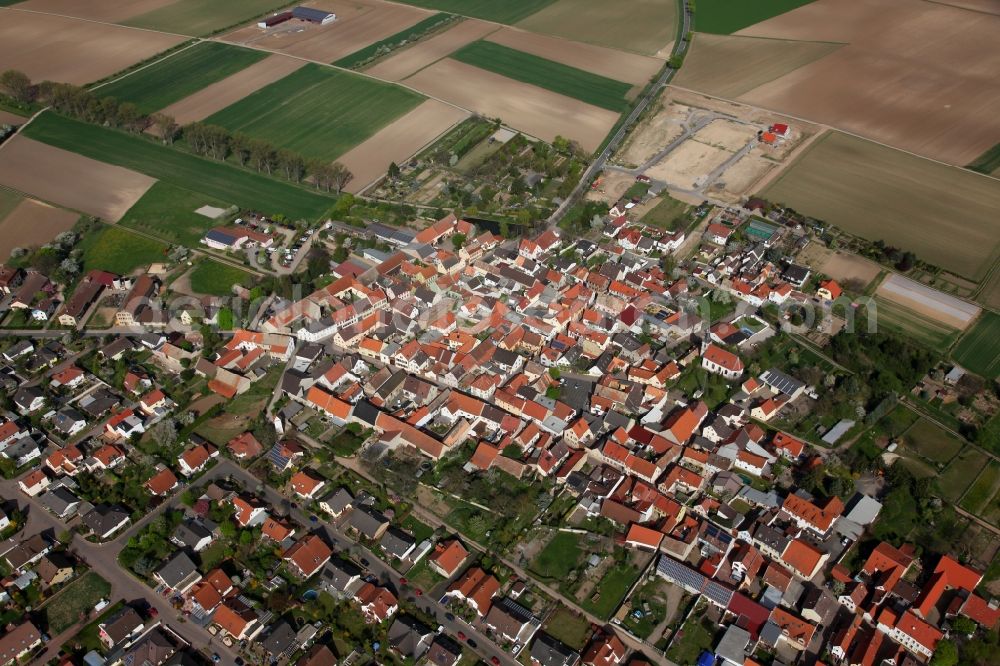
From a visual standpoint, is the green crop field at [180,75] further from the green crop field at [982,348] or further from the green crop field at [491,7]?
the green crop field at [982,348]

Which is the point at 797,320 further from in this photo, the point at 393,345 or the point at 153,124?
the point at 153,124

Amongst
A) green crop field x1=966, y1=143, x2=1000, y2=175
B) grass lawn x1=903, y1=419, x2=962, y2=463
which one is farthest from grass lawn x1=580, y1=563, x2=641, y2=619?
green crop field x1=966, y1=143, x2=1000, y2=175

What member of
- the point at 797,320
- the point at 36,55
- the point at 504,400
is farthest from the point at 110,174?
the point at 797,320

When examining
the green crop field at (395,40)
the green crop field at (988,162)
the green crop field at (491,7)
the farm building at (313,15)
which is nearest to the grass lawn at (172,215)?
the green crop field at (395,40)

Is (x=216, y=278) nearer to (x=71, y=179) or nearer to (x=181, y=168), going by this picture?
(x=181, y=168)

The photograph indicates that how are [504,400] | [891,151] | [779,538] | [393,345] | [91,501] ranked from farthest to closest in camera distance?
[891,151] < [393,345] < [504,400] < [91,501] < [779,538]

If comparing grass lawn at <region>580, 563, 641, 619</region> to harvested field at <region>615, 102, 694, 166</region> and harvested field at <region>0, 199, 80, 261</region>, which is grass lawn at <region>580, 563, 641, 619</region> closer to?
harvested field at <region>615, 102, 694, 166</region>
